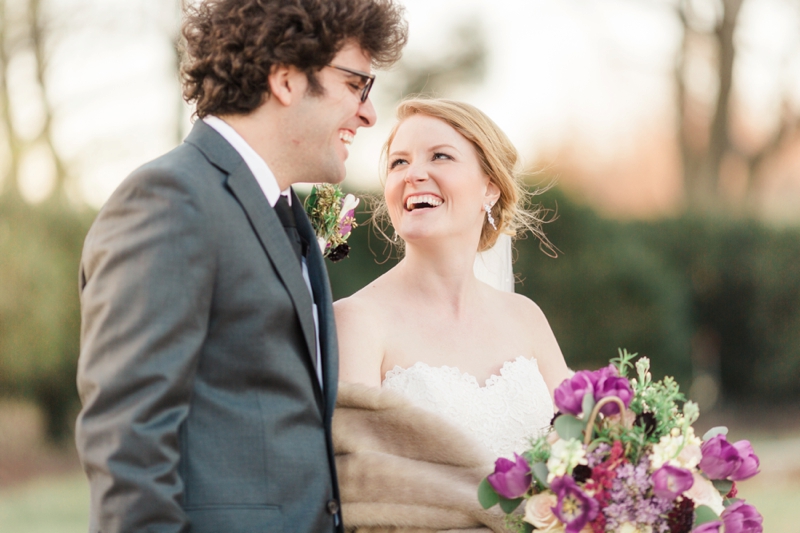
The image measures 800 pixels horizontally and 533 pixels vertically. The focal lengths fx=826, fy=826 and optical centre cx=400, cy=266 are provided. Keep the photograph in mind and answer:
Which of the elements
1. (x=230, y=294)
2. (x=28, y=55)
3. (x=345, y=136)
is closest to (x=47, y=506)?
(x=28, y=55)

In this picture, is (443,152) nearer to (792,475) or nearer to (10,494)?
(10,494)

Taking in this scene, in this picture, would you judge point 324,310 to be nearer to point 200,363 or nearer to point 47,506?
point 200,363

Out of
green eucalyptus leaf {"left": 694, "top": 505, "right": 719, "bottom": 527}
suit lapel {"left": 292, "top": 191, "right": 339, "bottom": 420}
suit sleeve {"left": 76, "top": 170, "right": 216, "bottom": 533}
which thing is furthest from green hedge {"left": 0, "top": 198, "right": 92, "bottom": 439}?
green eucalyptus leaf {"left": 694, "top": 505, "right": 719, "bottom": 527}

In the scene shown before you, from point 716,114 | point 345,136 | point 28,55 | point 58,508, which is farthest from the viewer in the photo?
point 716,114

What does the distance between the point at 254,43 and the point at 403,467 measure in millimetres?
1315

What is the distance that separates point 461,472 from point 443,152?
1326 millimetres

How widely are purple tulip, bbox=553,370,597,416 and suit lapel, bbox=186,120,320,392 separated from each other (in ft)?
2.11

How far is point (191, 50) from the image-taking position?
7.77ft

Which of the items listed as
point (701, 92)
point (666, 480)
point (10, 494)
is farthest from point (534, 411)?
point (701, 92)

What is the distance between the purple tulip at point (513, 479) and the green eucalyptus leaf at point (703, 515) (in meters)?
0.43

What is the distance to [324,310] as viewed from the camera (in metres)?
2.37

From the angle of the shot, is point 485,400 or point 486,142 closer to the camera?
point 485,400

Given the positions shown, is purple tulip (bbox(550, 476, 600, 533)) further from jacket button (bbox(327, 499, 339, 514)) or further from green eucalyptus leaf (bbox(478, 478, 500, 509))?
jacket button (bbox(327, 499, 339, 514))

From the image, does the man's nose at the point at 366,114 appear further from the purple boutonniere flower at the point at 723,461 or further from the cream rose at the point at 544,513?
the purple boutonniere flower at the point at 723,461
